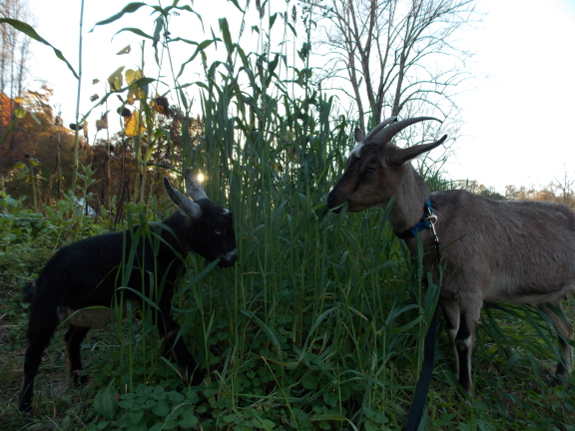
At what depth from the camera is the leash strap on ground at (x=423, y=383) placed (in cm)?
182

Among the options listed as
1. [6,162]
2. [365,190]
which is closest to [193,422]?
[365,190]

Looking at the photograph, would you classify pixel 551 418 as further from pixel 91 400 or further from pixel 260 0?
pixel 260 0

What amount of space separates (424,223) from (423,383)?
893 mm

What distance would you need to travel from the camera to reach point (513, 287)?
8.40 ft

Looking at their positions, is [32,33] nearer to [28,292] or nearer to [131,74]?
[131,74]

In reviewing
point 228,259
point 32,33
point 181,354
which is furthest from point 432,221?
point 32,33

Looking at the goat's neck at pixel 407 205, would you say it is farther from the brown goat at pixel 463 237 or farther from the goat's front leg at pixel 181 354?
the goat's front leg at pixel 181 354

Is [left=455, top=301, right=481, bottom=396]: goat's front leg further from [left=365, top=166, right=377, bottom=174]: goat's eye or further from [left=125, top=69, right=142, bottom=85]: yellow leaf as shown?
[left=125, top=69, right=142, bottom=85]: yellow leaf

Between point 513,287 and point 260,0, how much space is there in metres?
2.38

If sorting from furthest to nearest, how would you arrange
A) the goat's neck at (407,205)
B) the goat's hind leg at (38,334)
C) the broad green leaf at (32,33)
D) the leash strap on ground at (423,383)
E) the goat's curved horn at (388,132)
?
the goat's neck at (407,205)
the goat's curved horn at (388,132)
the goat's hind leg at (38,334)
the leash strap on ground at (423,383)
the broad green leaf at (32,33)

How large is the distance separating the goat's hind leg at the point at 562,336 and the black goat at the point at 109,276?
7.82 feet

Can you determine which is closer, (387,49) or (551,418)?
(551,418)

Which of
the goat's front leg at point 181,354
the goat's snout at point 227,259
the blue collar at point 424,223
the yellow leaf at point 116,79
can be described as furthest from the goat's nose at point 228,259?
the yellow leaf at point 116,79

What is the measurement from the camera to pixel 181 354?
1.96 metres
